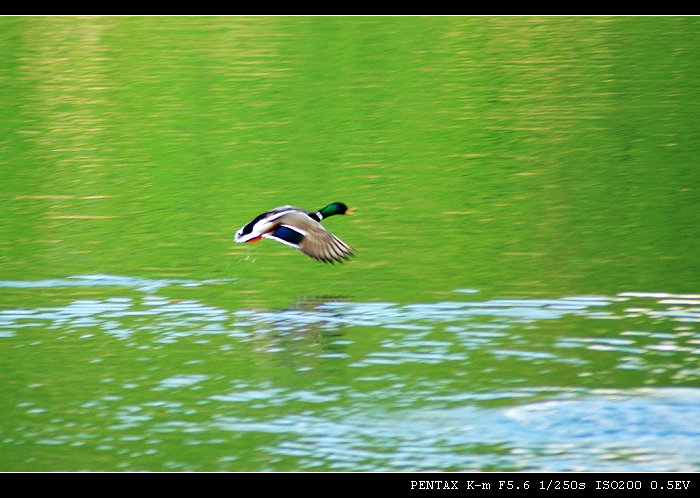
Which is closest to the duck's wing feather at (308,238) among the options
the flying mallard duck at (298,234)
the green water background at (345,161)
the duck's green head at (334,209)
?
the flying mallard duck at (298,234)

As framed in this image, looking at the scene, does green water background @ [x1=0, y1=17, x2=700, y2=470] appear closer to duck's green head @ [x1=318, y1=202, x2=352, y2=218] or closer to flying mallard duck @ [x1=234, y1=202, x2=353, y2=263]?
flying mallard duck @ [x1=234, y1=202, x2=353, y2=263]

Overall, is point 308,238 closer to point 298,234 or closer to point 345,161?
point 298,234

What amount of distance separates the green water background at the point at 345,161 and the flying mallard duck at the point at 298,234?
414mm

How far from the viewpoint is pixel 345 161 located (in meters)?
20.8

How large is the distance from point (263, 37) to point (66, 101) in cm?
567

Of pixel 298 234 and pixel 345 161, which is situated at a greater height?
pixel 345 161

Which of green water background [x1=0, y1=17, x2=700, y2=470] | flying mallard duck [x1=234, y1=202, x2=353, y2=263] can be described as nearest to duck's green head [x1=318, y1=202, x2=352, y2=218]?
green water background [x1=0, y1=17, x2=700, y2=470]

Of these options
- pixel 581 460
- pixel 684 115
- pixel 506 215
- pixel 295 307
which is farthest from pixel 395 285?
pixel 684 115

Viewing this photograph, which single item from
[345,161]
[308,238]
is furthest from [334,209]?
[345,161]

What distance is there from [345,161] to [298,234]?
6.97 m

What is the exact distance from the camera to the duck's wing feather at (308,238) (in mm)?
13867

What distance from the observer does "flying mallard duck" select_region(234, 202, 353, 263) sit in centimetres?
1385

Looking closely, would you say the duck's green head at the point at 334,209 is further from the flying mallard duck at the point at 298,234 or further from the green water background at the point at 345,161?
the flying mallard duck at the point at 298,234
